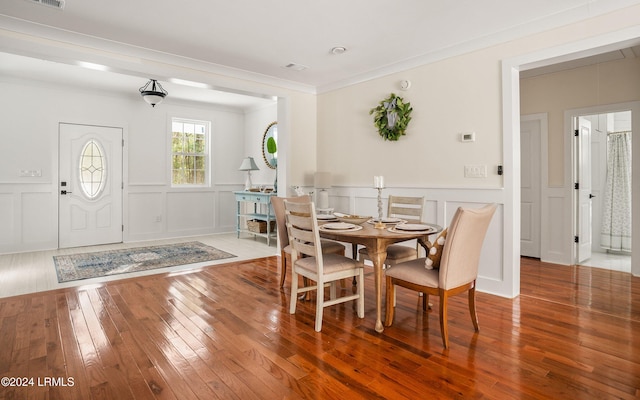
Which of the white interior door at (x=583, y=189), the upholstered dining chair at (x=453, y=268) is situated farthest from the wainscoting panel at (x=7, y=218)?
the white interior door at (x=583, y=189)

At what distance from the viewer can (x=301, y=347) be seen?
91.7 inches

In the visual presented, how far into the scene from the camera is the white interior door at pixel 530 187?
4.99 metres

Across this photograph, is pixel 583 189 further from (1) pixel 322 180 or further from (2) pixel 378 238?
(2) pixel 378 238

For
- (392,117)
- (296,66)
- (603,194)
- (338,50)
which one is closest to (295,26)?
(338,50)

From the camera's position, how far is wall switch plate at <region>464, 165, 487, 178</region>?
354 cm

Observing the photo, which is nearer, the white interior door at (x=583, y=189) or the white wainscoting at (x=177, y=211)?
the white interior door at (x=583, y=189)

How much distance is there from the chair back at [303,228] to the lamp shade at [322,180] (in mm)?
2030

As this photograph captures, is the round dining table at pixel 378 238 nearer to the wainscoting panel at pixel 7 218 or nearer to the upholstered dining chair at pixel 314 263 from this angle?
the upholstered dining chair at pixel 314 263

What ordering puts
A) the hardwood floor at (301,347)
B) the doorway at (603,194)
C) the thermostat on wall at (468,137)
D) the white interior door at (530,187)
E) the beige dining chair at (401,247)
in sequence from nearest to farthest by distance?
the hardwood floor at (301,347) → the beige dining chair at (401,247) → the thermostat on wall at (468,137) → the doorway at (603,194) → the white interior door at (530,187)

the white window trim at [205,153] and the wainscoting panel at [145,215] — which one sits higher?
the white window trim at [205,153]

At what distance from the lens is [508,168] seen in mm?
3354

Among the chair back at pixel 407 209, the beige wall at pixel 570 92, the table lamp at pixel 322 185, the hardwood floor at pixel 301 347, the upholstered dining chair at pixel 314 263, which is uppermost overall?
the beige wall at pixel 570 92

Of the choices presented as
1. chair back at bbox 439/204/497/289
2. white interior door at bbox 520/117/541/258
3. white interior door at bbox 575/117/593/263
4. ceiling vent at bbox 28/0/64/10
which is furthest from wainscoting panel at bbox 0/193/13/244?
white interior door at bbox 575/117/593/263

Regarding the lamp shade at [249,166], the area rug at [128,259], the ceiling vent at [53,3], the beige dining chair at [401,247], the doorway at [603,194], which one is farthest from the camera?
the lamp shade at [249,166]
